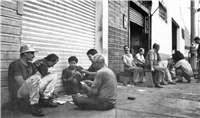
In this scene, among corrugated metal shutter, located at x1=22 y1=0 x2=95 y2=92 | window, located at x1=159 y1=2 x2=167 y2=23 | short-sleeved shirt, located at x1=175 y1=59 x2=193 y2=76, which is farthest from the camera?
window, located at x1=159 y1=2 x2=167 y2=23

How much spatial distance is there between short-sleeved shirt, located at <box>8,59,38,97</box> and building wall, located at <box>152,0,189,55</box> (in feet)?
30.2

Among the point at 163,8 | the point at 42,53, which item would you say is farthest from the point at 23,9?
the point at 163,8

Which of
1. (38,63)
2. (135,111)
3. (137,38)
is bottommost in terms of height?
(135,111)

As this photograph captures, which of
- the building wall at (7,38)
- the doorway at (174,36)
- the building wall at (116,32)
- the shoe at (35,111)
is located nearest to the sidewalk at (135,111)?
the shoe at (35,111)

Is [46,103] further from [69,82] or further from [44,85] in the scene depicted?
[69,82]

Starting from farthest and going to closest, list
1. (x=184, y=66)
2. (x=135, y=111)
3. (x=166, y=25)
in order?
(x=166, y=25)
(x=184, y=66)
(x=135, y=111)

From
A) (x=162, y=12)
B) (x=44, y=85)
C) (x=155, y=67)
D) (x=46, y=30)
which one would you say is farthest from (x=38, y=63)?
(x=162, y=12)

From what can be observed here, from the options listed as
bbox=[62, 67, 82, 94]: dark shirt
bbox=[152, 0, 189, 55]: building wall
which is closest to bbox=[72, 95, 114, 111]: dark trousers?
bbox=[62, 67, 82, 94]: dark shirt

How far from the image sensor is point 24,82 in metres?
3.04

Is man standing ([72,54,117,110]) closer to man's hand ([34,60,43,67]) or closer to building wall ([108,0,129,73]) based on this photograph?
man's hand ([34,60,43,67])

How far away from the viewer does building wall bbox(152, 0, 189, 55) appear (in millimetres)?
11773

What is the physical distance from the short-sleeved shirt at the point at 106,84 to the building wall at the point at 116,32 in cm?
381

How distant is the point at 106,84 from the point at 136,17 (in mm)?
7468

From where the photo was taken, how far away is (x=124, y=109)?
11.9 feet
